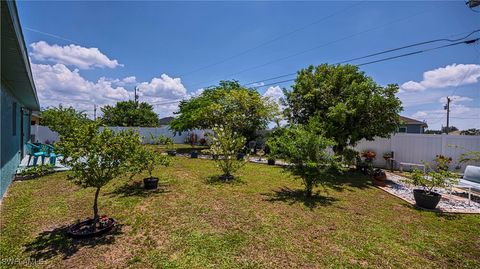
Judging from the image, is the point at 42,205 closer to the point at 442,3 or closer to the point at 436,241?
the point at 436,241

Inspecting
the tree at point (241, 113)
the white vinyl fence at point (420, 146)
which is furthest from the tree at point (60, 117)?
the white vinyl fence at point (420, 146)

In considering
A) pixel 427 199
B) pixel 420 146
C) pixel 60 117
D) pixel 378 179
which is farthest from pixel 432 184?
pixel 60 117

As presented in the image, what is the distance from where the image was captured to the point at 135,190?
22.3 ft

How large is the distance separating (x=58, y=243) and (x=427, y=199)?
25.4ft

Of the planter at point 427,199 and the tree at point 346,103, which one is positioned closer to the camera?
the planter at point 427,199

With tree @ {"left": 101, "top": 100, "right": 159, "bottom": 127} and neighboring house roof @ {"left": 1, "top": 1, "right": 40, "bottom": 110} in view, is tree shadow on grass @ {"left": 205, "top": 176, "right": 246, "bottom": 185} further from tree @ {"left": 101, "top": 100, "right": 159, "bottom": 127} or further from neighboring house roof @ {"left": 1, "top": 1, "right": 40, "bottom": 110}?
tree @ {"left": 101, "top": 100, "right": 159, "bottom": 127}

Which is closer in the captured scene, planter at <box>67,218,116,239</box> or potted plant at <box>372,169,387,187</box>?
planter at <box>67,218,116,239</box>

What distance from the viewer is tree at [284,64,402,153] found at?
30.5 ft

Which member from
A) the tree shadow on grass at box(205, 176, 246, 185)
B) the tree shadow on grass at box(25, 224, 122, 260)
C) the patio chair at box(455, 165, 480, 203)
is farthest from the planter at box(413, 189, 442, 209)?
the tree shadow on grass at box(25, 224, 122, 260)

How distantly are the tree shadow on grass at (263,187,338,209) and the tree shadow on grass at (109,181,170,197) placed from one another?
10.0 feet

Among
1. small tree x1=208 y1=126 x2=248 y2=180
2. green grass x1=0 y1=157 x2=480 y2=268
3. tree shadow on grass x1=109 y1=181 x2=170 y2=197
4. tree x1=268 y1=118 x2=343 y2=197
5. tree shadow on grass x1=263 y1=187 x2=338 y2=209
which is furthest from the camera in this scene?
small tree x1=208 y1=126 x2=248 y2=180

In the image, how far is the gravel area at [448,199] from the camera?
240 inches

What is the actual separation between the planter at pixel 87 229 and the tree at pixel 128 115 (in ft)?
102

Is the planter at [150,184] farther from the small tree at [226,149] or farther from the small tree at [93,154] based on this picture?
the small tree at [93,154]
